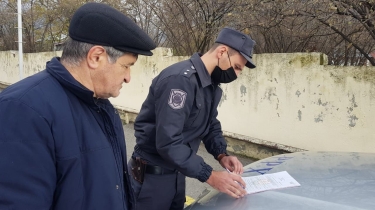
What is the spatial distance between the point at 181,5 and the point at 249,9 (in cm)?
254

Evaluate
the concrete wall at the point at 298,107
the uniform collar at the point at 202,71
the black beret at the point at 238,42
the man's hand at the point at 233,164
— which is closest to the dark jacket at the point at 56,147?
the uniform collar at the point at 202,71

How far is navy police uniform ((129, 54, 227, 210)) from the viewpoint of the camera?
192 cm

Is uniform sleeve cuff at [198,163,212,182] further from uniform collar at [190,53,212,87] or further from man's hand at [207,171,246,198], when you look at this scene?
uniform collar at [190,53,212,87]

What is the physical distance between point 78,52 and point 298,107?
4.16 meters

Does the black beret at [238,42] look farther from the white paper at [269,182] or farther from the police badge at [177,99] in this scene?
the white paper at [269,182]

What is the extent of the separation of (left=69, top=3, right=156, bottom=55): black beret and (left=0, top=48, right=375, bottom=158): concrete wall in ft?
12.3

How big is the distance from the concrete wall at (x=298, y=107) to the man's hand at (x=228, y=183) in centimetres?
306

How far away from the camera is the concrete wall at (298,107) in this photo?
434 cm

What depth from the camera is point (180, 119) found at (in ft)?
6.36

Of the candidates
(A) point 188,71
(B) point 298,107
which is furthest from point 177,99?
(B) point 298,107

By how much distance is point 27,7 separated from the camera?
1716cm

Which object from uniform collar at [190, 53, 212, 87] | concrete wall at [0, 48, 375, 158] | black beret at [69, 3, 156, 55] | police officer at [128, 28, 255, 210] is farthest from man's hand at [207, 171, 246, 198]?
concrete wall at [0, 48, 375, 158]

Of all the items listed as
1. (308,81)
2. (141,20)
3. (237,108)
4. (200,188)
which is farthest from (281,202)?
(141,20)

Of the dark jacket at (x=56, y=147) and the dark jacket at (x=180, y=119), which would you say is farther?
the dark jacket at (x=180, y=119)
